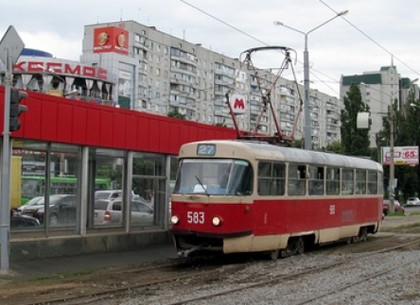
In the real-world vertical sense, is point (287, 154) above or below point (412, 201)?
above

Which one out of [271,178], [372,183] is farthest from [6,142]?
[372,183]

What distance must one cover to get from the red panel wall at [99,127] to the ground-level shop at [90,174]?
2cm

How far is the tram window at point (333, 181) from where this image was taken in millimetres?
18067

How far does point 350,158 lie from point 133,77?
7020 centimetres

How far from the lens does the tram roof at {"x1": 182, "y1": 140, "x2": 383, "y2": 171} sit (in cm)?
1445

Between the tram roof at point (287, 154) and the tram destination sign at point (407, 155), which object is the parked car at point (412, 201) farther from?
the tram roof at point (287, 154)

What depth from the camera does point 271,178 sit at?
1504 centimetres

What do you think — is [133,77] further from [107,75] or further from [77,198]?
[77,198]

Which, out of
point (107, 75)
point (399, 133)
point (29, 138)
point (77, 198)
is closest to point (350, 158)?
point (77, 198)

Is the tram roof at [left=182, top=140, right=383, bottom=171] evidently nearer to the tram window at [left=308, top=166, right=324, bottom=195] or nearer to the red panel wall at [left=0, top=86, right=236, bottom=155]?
the tram window at [left=308, top=166, right=324, bottom=195]

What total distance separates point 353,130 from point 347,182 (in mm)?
34425

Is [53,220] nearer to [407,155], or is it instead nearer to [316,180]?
[316,180]

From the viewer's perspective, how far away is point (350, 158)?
19.9 m

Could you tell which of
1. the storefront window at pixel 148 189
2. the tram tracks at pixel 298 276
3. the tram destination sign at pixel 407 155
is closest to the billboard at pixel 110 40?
the tram destination sign at pixel 407 155
